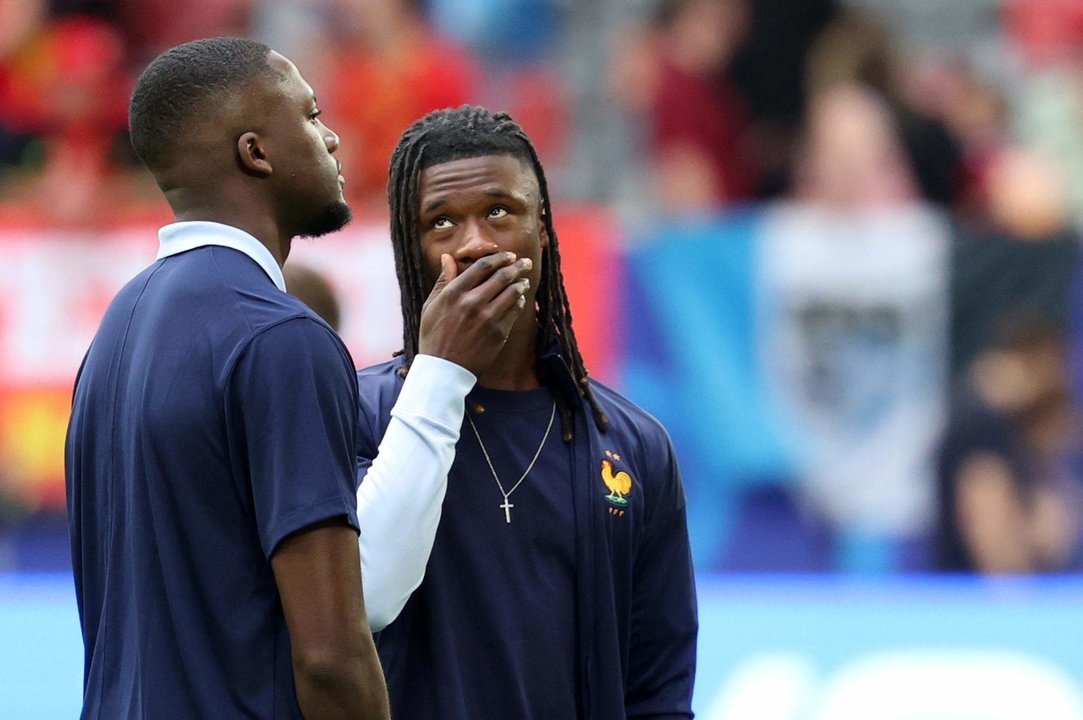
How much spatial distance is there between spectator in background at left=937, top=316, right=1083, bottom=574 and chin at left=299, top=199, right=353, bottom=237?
5414mm

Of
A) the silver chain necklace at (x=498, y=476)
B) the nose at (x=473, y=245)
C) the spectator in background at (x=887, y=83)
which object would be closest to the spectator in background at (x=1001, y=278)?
the spectator in background at (x=887, y=83)

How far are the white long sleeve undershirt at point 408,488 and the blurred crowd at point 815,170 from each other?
5186mm

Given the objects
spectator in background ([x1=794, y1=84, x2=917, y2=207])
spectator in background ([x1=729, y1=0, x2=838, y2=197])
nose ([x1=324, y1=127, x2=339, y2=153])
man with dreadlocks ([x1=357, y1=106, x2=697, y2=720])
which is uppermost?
spectator in background ([x1=729, y1=0, x2=838, y2=197])

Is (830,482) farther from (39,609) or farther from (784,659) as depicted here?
(39,609)

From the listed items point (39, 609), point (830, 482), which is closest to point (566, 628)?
point (39, 609)

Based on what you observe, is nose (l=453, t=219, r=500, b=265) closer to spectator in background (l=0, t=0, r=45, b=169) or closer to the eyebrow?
the eyebrow

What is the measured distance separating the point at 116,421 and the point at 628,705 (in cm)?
113

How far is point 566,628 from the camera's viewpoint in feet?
9.07

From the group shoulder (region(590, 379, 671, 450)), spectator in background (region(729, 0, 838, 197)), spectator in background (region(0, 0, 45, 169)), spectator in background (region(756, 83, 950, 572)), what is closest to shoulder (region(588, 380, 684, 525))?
shoulder (region(590, 379, 671, 450))

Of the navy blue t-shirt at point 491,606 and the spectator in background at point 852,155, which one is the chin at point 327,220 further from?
the spectator in background at point 852,155

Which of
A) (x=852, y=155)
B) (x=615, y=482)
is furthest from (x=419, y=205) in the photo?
(x=852, y=155)

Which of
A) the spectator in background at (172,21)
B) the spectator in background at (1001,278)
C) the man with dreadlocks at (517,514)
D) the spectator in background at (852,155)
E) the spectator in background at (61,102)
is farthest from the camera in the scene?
the spectator in background at (172,21)

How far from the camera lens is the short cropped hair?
2.35 metres

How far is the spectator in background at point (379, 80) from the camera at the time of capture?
860 cm
